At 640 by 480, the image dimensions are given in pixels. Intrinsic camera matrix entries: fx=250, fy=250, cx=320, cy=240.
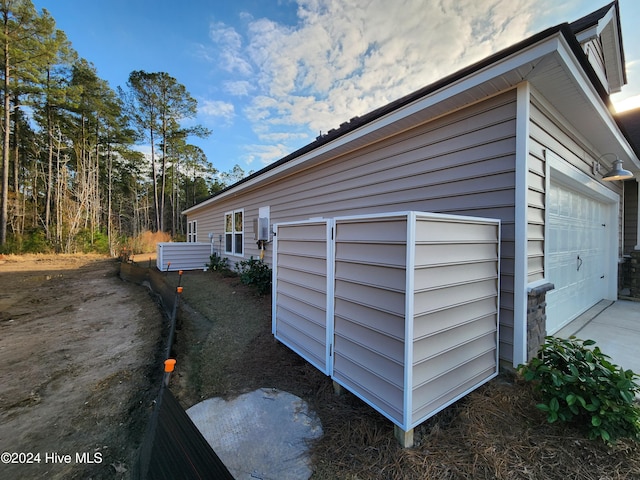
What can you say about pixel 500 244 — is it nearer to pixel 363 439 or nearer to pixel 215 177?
pixel 363 439

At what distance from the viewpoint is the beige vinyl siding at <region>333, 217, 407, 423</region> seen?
1.68 metres

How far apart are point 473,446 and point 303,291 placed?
182cm

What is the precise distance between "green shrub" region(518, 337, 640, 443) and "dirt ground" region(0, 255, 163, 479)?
114 inches

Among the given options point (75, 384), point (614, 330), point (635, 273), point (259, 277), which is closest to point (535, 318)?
point (614, 330)

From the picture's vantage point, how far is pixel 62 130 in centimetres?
1727

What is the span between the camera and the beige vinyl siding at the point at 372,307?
168cm

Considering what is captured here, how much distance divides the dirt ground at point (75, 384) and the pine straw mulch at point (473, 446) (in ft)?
2.96

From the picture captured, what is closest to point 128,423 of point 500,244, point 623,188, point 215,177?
point 500,244

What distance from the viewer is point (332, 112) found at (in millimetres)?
8469

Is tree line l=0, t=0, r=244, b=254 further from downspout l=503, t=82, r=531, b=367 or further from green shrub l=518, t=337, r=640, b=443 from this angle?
green shrub l=518, t=337, r=640, b=443

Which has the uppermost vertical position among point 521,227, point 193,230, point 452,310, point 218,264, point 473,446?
point 193,230

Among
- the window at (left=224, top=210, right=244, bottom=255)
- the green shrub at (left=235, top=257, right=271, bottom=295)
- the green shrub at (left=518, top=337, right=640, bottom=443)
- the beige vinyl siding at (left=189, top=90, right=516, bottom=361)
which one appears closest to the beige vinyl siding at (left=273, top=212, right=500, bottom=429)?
the beige vinyl siding at (left=189, top=90, right=516, bottom=361)

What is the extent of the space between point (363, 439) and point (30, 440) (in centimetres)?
243

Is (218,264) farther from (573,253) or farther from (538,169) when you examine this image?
(573,253)
